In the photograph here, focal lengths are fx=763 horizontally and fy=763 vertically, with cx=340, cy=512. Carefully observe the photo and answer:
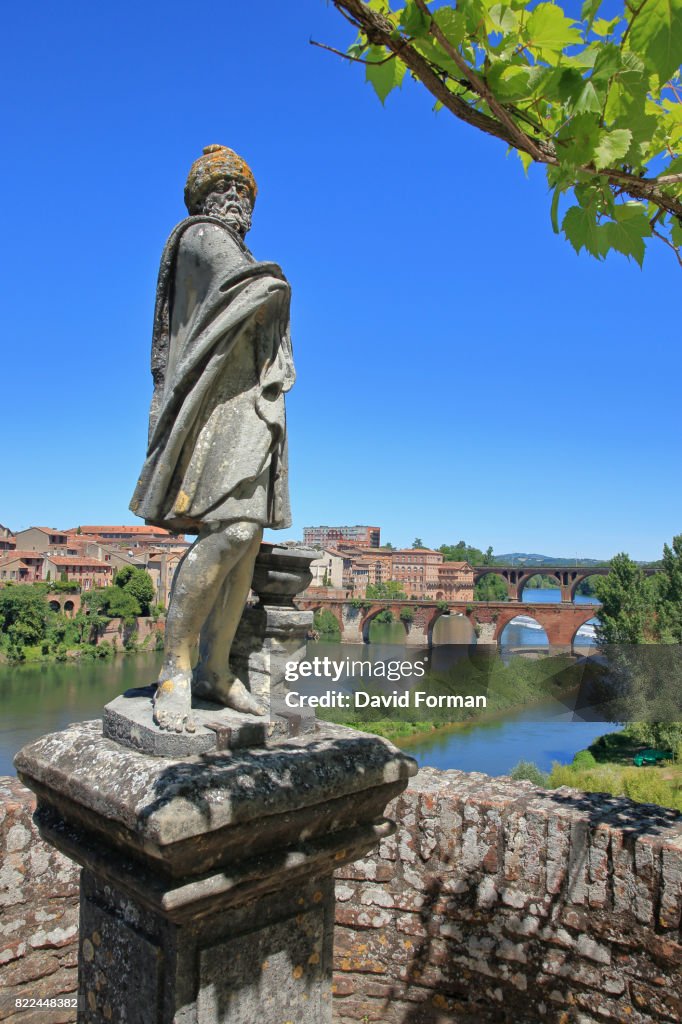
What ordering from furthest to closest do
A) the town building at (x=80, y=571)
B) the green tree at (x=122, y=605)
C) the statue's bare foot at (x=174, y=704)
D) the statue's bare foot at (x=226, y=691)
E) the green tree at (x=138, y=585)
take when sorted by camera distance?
the town building at (x=80, y=571) → the green tree at (x=138, y=585) → the green tree at (x=122, y=605) → the statue's bare foot at (x=226, y=691) → the statue's bare foot at (x=174, y=704)

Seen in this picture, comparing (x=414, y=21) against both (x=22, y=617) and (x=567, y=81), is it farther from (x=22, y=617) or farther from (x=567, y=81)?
(x=22, y=617)

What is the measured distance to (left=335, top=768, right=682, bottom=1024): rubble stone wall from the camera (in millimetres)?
3270

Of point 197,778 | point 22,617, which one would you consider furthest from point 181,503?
point 22,617

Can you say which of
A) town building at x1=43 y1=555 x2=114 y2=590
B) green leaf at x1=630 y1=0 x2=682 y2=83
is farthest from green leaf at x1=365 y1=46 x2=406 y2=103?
town building at x1=43 y1=555 x2=114 y2=590

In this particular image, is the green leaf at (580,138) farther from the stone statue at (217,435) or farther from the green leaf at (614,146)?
the stone statue at (217,435)

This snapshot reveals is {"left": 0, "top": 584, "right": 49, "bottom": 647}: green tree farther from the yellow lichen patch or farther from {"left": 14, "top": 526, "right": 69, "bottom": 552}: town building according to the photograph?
the yellow lichen patch

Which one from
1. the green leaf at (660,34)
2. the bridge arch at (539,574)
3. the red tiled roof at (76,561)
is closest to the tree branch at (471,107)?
the green leaf at (660,34)

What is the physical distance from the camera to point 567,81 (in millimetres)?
1598

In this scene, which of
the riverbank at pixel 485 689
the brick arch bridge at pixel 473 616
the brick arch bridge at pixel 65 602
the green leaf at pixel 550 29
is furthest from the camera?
the brick arch bridge at pixel 65 602

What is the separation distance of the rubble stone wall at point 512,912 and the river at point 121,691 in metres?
18.6

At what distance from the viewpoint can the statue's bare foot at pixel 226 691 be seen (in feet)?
8.48

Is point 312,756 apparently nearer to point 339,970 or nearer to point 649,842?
point 649,842

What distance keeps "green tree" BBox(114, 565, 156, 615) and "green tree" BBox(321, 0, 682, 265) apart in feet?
202

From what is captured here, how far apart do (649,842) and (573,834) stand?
1.10ft
